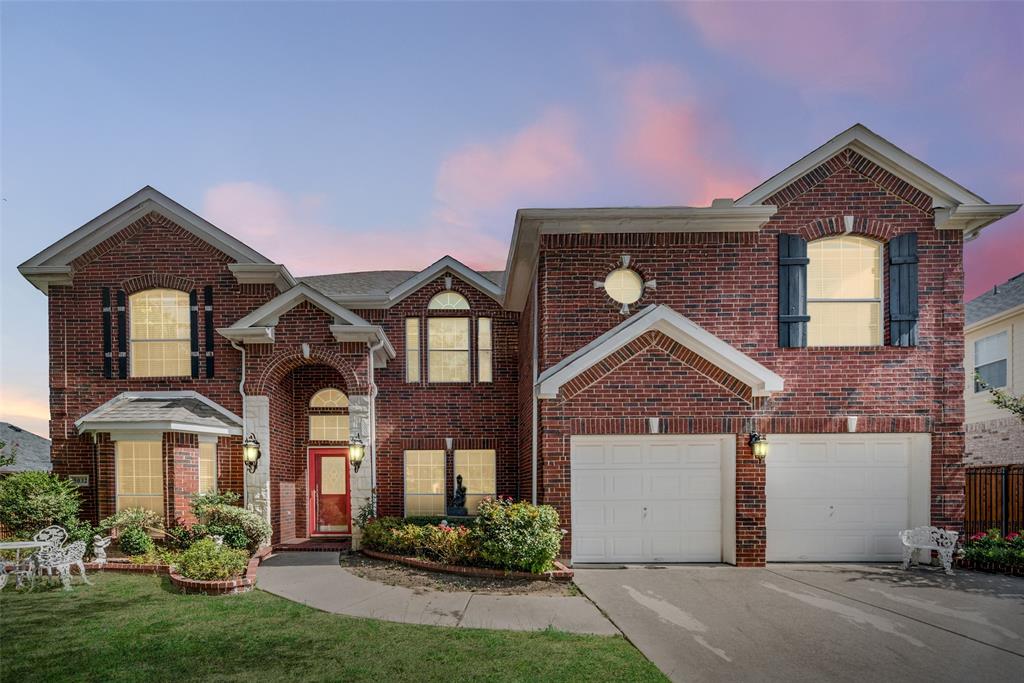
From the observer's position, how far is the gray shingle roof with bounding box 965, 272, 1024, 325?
1730cm

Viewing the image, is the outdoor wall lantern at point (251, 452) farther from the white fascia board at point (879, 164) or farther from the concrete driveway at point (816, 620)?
the white fascia board at point (879, 164)

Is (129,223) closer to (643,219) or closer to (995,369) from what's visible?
(643,219)

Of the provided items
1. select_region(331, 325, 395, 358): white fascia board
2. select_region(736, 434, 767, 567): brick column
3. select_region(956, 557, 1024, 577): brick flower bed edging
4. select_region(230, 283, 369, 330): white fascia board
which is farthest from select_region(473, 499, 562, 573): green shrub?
select_region(956, 557, 1024, 577): brick flower bed edging

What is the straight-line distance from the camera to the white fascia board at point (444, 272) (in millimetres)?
15141

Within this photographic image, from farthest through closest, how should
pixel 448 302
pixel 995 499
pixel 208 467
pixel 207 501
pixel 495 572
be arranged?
pixel 448 302 → pixel 208 467 → pixel 995 499 → pixel 207 501 → pixel 495 572

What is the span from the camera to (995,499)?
12656 mm

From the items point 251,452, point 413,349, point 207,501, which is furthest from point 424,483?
point 207,501

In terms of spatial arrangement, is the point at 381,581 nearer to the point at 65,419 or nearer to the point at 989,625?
the point at 989,625

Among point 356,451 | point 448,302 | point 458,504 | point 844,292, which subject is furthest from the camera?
point 448,302

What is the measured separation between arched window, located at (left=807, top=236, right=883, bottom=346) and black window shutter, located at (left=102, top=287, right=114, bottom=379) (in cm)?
1600

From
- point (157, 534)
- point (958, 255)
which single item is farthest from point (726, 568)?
point (157, 534)

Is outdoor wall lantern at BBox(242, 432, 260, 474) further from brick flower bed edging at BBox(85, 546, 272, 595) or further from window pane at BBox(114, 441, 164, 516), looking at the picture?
brick flower bed edging at BBox(85, 546, 272, 595)

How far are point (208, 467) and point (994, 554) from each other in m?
16.3

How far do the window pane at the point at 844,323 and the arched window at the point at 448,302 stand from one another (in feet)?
27.4
